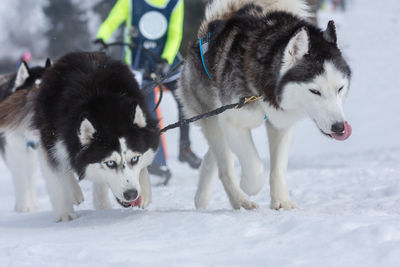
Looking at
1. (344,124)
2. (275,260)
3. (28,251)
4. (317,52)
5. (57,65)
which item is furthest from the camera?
(57,65)

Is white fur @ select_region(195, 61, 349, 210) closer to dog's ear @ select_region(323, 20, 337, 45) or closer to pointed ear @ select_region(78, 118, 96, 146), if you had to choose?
dog's ear @ select_region(323, 20, 337, 45)

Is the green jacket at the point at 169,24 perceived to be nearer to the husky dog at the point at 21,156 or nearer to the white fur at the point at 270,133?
the husky dog at the point at 21,156

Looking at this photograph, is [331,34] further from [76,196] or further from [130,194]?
[76,196]

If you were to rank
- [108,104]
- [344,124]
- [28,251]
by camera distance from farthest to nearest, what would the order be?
[108,104] < [344,124] < [28,251]

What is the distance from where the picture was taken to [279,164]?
285cm

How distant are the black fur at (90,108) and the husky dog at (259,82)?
49 cm

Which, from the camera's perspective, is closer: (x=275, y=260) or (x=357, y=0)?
(x=275, y=260)

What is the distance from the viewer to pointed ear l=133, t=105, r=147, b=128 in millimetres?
2441

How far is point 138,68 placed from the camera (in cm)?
475

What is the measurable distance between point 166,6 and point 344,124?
3019 millimetres

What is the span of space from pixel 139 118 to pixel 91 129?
0.81 feet

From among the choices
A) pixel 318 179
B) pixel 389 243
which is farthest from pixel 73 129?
pixel 318 179

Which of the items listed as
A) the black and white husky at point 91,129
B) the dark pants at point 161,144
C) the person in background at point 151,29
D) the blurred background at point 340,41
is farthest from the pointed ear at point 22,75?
the blurred background at point 340,41

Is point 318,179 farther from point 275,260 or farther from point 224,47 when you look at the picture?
point 275,260
